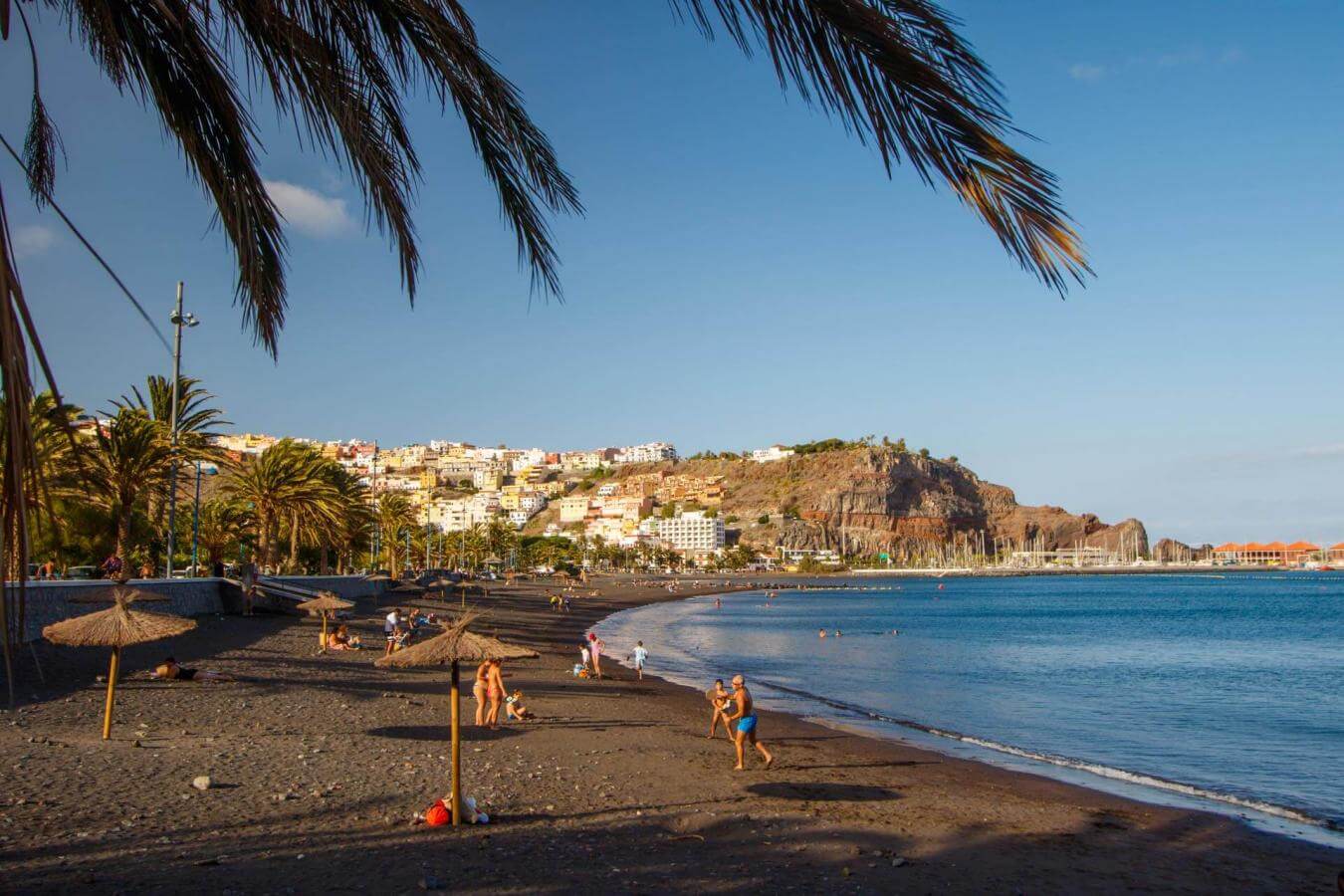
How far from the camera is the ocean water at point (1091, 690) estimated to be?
17.0 meters

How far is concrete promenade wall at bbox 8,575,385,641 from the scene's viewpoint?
1852 centimetres

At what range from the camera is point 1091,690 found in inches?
1167

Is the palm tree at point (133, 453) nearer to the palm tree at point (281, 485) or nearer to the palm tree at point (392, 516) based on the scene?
the palm tree at point (281, 485)

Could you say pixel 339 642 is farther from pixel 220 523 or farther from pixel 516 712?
pixel 220 523

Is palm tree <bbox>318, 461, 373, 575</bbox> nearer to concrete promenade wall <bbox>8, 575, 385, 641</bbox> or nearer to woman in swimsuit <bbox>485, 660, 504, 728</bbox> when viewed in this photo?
concrete promenade wall <bbox>8, 575, 385, 641</bbox>

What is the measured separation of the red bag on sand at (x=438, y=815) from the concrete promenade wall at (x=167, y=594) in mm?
4012

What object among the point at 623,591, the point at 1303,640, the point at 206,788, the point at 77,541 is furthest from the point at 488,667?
the point at 623,591

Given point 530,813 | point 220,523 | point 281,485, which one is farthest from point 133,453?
point 220,523

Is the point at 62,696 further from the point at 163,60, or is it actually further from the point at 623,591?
the point at 623,591

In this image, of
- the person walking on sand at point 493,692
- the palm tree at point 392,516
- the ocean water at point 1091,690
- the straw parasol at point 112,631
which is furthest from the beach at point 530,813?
the palm tree at point 392,516

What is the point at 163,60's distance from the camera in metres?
2.74

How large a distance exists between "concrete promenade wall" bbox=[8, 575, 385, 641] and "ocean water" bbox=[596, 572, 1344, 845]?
44.9 ft

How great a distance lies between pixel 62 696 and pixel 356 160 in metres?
15.9

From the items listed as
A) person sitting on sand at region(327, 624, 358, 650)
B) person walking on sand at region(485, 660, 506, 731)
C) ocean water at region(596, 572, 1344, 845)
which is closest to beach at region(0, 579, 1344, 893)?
person walking on sand at region(485, 660, 506, 731)
